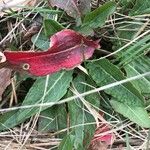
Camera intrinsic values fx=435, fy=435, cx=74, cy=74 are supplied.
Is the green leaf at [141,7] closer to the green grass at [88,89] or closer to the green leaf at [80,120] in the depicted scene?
the green grass at [88,89]

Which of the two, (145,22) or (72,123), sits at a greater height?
(145,22)

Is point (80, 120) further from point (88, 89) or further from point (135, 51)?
point (135, 51)

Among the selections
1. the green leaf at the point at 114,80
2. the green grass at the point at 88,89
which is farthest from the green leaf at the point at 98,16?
the green leaf at the point at 114,80

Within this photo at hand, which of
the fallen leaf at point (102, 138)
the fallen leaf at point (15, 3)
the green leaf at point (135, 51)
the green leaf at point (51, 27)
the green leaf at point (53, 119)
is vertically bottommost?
the fallen leaf at point (102, 138)

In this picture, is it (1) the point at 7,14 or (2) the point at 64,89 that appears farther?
(1) the point at 7,14

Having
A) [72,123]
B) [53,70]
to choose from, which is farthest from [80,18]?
[72,123]

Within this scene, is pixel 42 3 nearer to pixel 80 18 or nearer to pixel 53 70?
Answer: pixel 80 18

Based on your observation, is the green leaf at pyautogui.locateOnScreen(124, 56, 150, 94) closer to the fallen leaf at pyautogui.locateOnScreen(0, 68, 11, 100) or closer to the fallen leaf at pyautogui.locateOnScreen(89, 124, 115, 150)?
the fallen leaf at pyautogui.locateOnScreen(89, 124, 115, 150)
